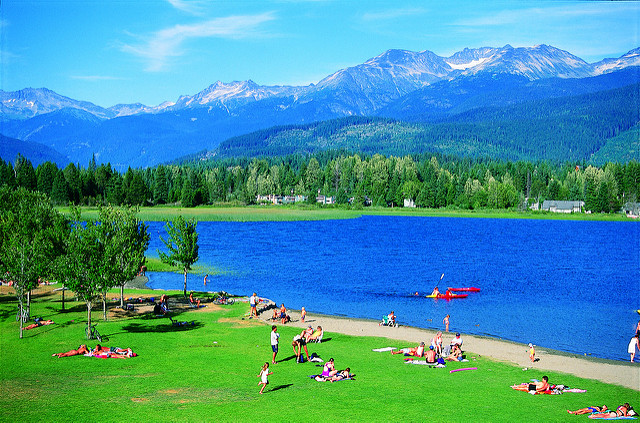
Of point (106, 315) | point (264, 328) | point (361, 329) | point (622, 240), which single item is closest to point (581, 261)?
point (622, 240)

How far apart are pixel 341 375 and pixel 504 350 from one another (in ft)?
48.9

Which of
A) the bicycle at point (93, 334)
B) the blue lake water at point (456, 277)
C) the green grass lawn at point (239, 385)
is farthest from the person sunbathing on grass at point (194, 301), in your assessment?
the bicycle at point (93, 334)

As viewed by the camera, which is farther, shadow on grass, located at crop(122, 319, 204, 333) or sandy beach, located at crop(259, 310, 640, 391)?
shadow on grass, located at crop(122, 319, 204, 333)

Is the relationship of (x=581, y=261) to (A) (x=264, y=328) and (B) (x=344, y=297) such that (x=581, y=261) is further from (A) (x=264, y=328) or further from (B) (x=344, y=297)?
(A) (x=264, y=328)

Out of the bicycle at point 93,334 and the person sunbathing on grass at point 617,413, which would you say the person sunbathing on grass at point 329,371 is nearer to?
the person sunbathing on grass at point 617,413

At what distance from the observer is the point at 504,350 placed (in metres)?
40.8

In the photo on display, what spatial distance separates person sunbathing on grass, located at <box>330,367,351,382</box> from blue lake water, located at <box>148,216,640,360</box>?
1974cm

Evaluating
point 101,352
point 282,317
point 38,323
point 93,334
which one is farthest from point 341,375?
point 38,323

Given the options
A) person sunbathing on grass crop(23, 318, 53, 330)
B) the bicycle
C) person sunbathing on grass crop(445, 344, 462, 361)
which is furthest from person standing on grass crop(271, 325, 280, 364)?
person sunbathing on grass crop(23, 318, 53, 330)

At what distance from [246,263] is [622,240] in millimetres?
92873

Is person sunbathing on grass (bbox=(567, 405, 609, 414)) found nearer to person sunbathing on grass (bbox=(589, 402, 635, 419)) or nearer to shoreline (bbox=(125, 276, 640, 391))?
person sunbathing on grass (bbox=(589, 402, 635, 419))

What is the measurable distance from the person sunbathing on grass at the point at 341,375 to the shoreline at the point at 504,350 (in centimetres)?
925

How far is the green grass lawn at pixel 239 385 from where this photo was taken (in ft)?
85.0

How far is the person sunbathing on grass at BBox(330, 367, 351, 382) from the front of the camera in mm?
31031
